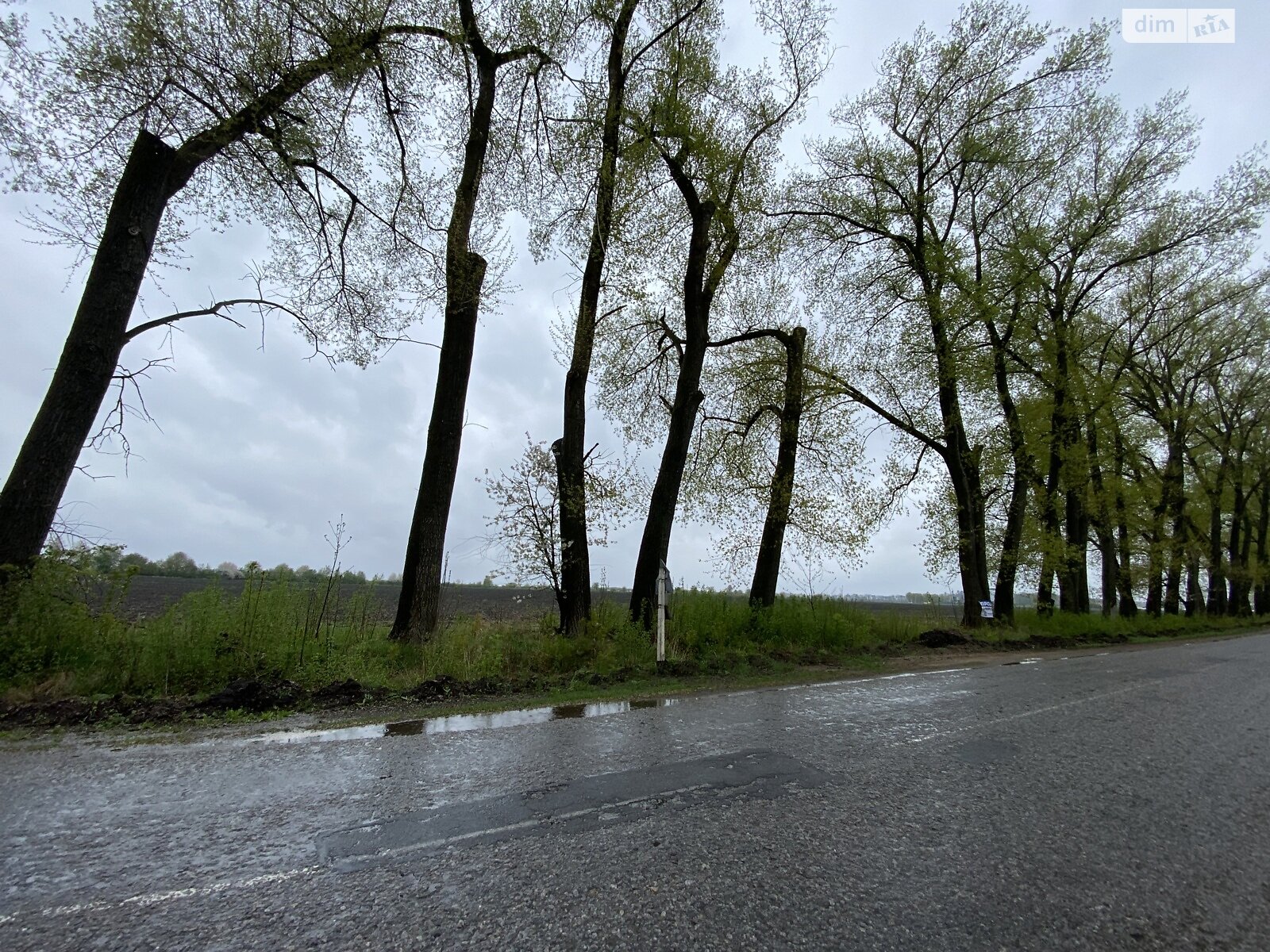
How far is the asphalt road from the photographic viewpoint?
2.28 meters

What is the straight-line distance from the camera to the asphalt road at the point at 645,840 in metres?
2.28

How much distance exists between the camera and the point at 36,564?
6707 mm

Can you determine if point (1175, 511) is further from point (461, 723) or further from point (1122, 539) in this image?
point (461, 723)

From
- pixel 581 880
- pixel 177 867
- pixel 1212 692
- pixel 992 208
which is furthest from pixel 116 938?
pixel 992 208

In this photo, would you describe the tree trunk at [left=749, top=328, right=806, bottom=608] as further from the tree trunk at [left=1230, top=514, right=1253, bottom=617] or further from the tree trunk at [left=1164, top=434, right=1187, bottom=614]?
the tree trunk at [left=1230, top=514, right=1253, bottom=617]

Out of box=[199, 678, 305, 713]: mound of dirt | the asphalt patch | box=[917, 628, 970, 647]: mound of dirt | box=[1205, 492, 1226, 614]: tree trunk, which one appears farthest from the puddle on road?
box=[1205, 492, 1226, 614]: tree trunk

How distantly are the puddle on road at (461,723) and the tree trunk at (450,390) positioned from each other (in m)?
3.57

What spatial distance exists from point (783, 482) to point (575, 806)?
41.2 ft

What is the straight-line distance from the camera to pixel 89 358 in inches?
291

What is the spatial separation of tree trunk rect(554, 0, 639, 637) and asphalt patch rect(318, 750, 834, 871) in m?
6.57

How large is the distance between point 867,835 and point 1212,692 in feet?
Answer: 23.7

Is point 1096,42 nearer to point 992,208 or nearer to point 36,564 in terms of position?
point 992,208

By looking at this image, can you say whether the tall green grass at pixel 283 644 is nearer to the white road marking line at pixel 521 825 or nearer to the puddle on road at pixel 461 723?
the puddle on road at pixel 461 723

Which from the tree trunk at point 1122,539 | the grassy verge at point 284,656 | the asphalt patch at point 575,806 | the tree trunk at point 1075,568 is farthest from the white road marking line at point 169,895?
the tree trunk at point 1122,539
